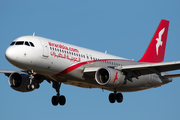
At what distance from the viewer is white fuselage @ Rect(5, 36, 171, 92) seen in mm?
30266

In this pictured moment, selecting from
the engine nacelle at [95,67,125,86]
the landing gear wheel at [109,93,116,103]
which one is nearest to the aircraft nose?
the engine nacelle at [95,67,125,86]

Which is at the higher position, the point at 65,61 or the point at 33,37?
the point at 33,37

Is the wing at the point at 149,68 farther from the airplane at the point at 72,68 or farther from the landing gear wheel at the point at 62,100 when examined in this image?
the landing gear wheel at the point at 62,100

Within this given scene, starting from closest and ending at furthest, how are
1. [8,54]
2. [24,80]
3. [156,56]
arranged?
[8,54] → [24,80] → [156,56]

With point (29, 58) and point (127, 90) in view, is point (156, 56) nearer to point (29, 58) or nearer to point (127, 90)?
point (127, 90)

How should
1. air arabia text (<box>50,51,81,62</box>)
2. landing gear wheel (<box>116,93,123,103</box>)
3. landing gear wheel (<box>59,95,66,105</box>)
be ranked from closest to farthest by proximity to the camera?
1. air arabia text (<box>50,51,81,62</box>)
2. landing gear wheel (<box>116,93,123,103</box>)
3. landing gear wheel (<box>59,95,66,105</box>)

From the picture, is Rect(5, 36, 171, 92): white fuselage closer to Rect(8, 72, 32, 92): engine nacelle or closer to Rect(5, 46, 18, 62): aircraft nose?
Rect(5, 46, 18, 62): aircraft nose

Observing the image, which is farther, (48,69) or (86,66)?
(86,66)

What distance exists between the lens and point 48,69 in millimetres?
32031

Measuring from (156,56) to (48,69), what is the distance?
18936 millimetres

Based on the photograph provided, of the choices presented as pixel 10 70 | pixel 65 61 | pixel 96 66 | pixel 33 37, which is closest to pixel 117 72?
pixel 96 66

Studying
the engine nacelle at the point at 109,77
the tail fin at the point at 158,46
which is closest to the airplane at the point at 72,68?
the engine nacelle at the point at 109,77

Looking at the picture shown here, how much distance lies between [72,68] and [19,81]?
7160 millimetres

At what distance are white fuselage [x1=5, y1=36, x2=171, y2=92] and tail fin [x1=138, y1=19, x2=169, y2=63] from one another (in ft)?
25.7
